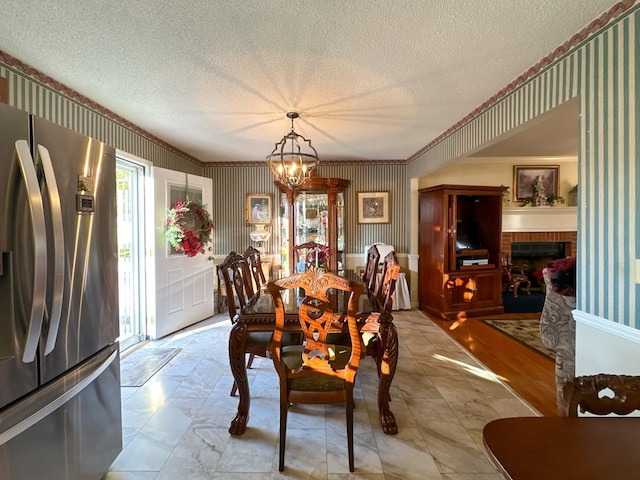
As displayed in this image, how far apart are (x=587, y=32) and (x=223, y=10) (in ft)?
6.43

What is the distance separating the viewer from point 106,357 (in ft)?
5.00

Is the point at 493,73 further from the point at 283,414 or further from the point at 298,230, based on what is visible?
the point at 298,230

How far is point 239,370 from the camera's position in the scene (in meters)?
1.99

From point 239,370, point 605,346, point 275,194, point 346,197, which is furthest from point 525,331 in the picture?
point 275,194

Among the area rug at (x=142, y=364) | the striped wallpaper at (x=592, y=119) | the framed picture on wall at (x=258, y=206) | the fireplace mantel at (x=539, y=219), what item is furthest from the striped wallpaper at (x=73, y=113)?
the fireplace mantel at (x=539, y=219)

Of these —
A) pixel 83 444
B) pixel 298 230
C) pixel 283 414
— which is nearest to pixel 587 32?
pixel 283 414

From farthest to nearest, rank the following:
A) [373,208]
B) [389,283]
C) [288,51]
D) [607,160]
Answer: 1. [373,208]
2. [389,283]
3. [288,51]
4. [607,160]

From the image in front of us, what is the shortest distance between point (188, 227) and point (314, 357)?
2.79 m

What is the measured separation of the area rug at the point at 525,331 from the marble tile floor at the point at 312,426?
868 millimetres

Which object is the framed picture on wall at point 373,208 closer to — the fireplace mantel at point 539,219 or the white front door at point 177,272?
the fireplace mantel at point 539,219

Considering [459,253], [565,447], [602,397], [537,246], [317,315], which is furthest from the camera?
[537,246]

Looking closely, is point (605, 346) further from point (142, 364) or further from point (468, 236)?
point (142, 364)

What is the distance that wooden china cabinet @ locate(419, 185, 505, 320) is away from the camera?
426 centimetres

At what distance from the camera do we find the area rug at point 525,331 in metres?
3.24
